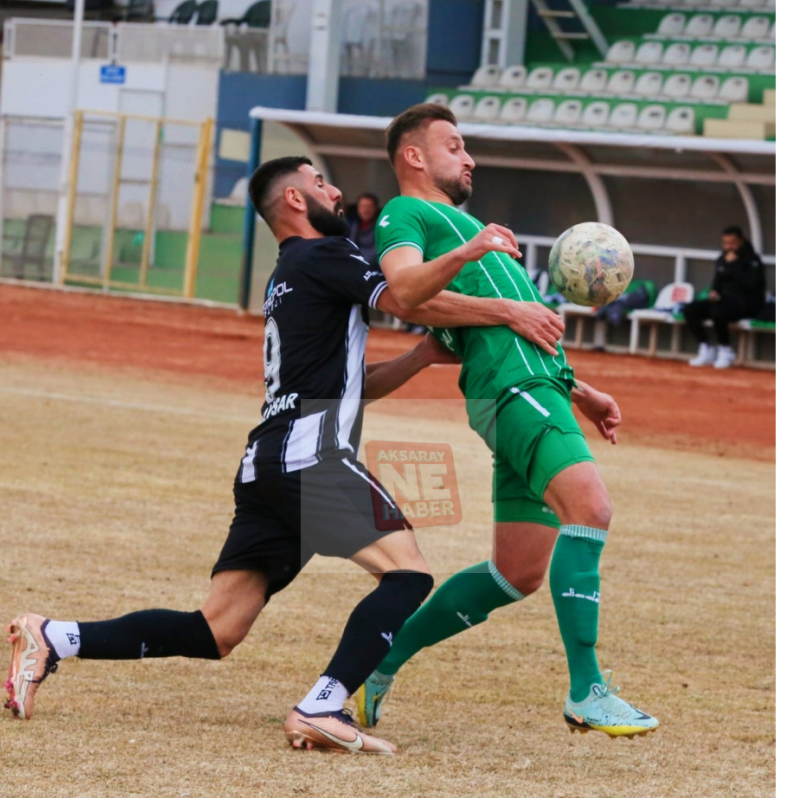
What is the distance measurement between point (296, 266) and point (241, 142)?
75.3ft

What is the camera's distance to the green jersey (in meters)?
4.44

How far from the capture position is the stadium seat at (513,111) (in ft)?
82.2

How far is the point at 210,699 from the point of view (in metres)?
4.76

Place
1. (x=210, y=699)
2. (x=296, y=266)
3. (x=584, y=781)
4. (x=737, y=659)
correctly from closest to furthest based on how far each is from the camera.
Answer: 1. (x=584, y=781)
2. (x=296, y=266)
3. (x=210, y=699)
4. (x=737, y=659)

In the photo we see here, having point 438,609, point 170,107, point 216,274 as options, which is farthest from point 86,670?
point 170,107

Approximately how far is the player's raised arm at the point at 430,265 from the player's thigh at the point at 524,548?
2.95 ft

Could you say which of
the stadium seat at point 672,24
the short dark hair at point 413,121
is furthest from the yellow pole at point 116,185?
the short dark hair at point 413,121

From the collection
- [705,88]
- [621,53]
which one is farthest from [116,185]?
[705,88]

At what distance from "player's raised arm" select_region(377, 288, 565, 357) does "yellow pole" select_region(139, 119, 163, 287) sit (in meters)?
23.1

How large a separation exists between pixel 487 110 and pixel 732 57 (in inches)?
183

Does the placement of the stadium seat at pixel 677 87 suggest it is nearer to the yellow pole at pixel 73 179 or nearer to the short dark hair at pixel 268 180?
the yellow pole at pixel 73 179

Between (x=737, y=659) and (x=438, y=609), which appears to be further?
(x=737, y=659)

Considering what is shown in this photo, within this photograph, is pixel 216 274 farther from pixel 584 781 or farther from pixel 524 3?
pixel 584 781

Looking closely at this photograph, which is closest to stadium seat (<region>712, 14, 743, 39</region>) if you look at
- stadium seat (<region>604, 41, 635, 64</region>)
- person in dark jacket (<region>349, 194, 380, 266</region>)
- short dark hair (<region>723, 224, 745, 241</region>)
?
stadium seat (<region>604, 41, 635, 64</region>)
